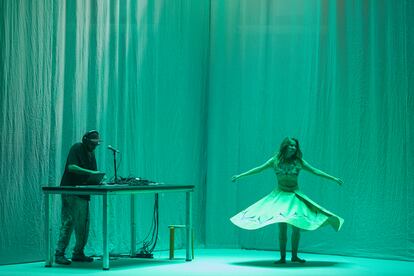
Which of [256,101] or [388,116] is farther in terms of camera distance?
[256,101]

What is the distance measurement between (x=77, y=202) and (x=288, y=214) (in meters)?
2.12

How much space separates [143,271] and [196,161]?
9.93ft

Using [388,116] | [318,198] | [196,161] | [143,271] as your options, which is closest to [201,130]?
[196,161]

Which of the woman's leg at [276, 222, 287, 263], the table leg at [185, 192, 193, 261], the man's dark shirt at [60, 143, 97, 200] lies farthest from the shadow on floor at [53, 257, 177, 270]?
the woman's leg at [276, 222, 287, 263]

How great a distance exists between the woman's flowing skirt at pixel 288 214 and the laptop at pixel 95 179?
1.41 m

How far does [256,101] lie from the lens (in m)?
10.4

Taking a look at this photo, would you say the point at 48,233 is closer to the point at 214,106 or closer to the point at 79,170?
the point at 79,170

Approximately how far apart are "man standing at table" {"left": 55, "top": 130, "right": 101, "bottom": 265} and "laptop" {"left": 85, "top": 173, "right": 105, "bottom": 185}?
2.1 inches

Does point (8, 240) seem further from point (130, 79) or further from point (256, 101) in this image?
point (256, 101)

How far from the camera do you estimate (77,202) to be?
8344mm

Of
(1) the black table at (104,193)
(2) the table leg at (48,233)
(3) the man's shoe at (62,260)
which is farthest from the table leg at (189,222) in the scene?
(2) the table leg at (48,233)

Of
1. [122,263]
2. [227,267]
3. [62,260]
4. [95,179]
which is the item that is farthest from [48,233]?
[227,267]

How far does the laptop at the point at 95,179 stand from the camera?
8.09 meters

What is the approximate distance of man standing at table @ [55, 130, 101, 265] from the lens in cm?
814
